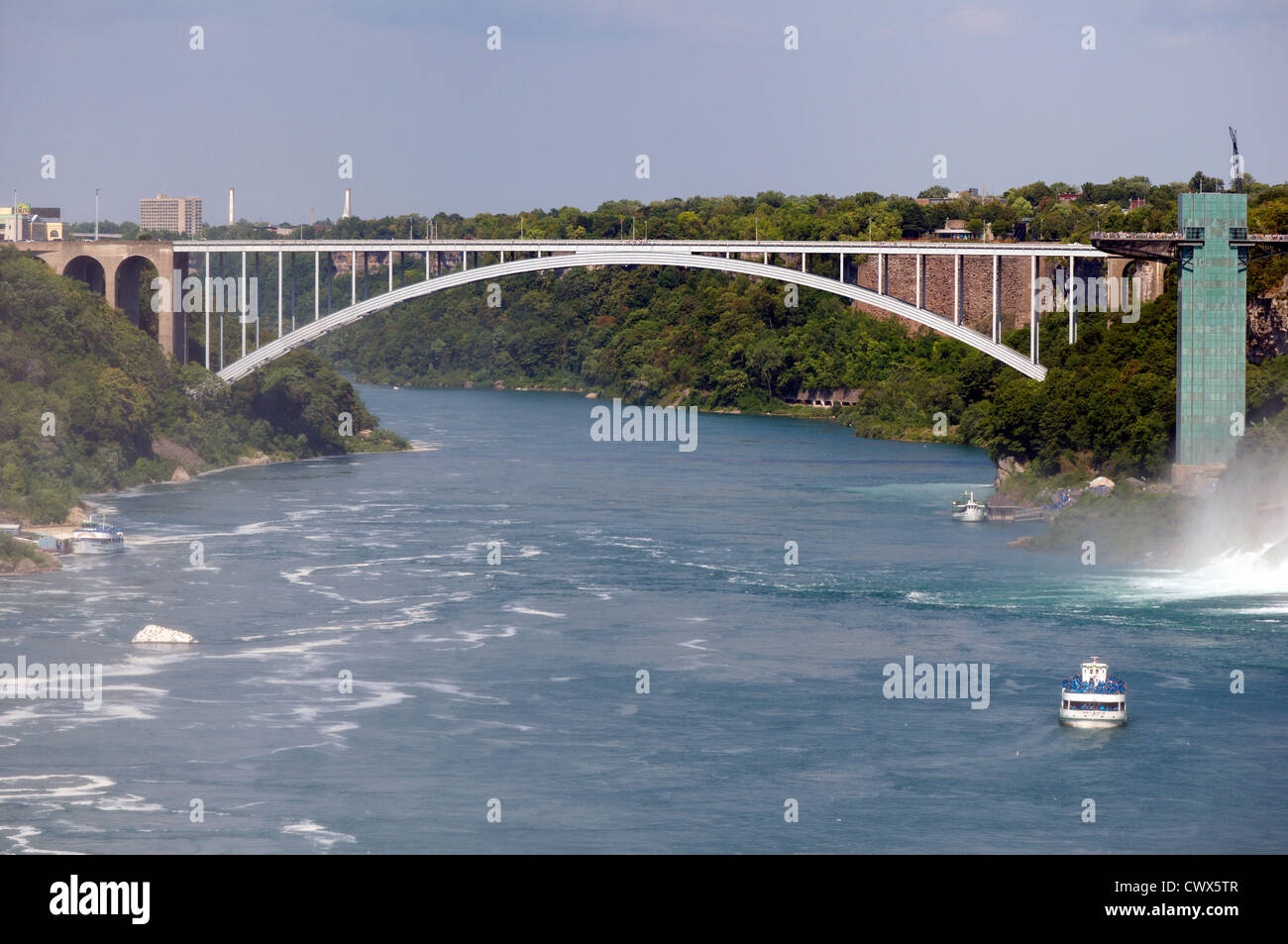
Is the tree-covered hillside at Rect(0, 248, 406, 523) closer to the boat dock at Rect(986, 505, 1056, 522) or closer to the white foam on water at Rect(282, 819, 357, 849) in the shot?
the boat dock at Rect(986, 505, 1056, 522)

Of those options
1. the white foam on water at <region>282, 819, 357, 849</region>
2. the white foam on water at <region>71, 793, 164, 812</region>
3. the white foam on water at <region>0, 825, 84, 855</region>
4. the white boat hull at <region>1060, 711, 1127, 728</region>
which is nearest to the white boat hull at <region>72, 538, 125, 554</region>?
the white foam on water at <region>71, 793, 164, 812</region>

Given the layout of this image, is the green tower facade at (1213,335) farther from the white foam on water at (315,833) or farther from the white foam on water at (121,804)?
the white foam on water at (121,804)

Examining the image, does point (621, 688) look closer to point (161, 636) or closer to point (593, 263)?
point (161, 636)

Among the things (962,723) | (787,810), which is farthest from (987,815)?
(962,723)

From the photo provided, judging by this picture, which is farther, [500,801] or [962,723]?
[962,723]

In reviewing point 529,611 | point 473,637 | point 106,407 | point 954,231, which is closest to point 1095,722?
point 473,637
